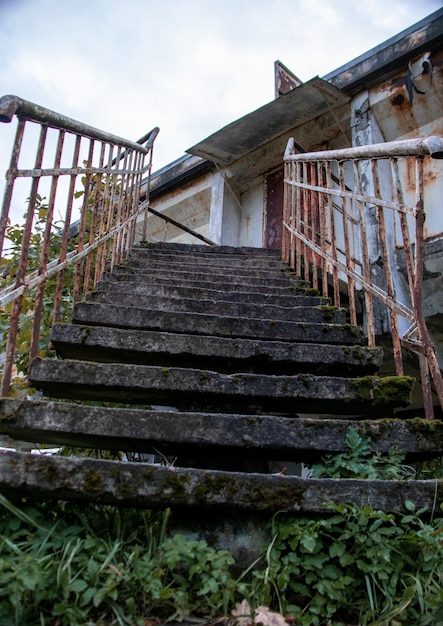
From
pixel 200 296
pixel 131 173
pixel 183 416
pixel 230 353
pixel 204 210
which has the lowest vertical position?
pixel 183 416

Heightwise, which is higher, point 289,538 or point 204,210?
point 204,210

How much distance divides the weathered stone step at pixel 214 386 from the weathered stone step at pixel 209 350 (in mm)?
247

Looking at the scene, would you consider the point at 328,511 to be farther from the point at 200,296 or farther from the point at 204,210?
the point at 204,210

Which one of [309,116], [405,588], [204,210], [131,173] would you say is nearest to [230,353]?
[405,588]

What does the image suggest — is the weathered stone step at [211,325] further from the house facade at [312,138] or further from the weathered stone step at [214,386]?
the house facade at [312,138]

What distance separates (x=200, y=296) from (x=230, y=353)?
1002mm

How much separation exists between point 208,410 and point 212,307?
1.05m

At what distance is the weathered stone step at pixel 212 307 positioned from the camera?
3271mm

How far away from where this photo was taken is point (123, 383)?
2.29 metres

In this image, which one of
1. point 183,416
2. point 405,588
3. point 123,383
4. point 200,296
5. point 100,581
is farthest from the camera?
point 200,296

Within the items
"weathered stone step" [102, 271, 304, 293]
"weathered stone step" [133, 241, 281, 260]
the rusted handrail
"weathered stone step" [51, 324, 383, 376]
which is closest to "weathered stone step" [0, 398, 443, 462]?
"weathered stone step" [51, 324, 383, 376]

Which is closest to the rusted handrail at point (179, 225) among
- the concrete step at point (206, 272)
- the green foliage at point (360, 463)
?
the concrete step at point (206, 272)

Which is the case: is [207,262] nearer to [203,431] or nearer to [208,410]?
[208,410]

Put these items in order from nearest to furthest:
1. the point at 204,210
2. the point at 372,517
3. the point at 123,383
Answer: the point at 372,517, the point at 123,383, the point at 204,210
